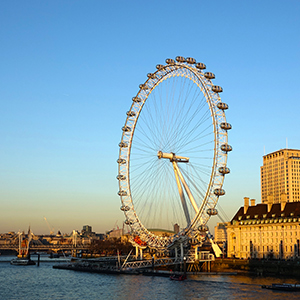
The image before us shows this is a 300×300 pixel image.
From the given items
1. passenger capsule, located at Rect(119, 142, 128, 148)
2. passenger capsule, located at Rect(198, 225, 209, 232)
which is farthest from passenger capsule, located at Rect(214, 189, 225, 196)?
passenger capsule, located at Rect(119, 142, 128, 148)

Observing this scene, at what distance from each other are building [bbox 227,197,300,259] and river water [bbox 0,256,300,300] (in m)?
16.7

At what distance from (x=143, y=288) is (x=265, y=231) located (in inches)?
1513

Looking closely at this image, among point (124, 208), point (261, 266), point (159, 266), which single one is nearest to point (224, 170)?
point (124, 208)

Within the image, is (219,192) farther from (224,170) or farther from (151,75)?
(151,75)

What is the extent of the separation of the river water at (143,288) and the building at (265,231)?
657 inches

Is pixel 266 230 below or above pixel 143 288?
above

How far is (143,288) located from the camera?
66.5 m

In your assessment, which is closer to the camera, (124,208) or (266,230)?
(124,208)

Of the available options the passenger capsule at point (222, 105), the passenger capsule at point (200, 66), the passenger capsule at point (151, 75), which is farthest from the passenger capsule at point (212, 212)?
the passenger capsule at point (151, 75)

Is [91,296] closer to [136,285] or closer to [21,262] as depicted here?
[136,285]

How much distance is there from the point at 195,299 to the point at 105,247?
124 meters

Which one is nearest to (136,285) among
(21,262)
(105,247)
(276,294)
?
(276,294)

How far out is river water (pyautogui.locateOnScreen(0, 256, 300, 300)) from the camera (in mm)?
59062

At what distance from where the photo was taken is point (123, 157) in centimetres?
8812
